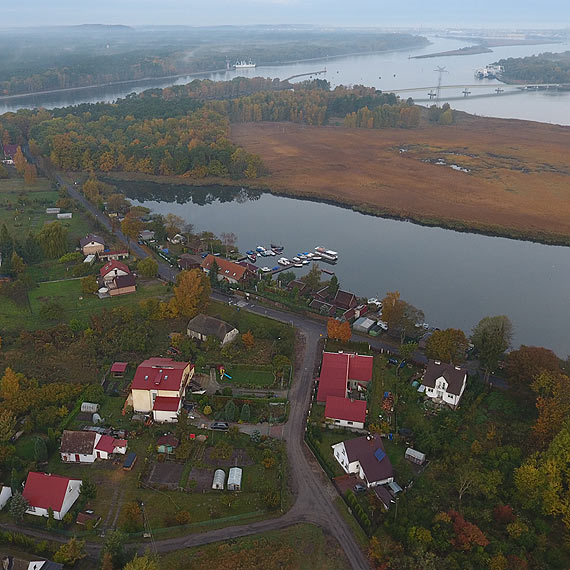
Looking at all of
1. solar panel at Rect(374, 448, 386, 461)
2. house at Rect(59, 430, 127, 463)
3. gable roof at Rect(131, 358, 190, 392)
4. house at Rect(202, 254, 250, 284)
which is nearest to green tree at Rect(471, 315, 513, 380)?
solar panel at Rect(374, 448, 386, 461)

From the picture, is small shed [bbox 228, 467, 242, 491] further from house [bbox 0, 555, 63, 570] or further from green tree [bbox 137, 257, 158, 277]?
green tree [bbox 137, 257, 158, 277]

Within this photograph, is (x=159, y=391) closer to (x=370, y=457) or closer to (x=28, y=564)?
(x=28, y=564)

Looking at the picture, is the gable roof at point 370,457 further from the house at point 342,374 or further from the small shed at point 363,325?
the small shed at point 363,325

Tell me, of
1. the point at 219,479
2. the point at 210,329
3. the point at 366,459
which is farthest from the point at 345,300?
the point at 219,479

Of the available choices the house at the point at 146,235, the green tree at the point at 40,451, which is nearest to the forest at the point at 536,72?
the house at the point at 146,235

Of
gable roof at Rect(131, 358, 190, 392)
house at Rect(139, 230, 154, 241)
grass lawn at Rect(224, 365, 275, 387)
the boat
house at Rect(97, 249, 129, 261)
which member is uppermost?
the boat

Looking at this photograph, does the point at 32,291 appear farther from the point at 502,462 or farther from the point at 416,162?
the point at 416,162

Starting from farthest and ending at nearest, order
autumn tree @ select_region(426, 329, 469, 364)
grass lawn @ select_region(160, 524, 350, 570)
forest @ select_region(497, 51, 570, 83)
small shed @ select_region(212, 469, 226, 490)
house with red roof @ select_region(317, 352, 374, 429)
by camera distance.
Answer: forest @ select_region(497, 51, 570, 83) → autumn tree @ select_region(426, 329, 469, 364) → house with red roof @ select_region(317, 352, 374, 429) → small shed @ select_region(212, 469, 226, 490) → grass lawn @ select_region(160, 524, 350, 570)

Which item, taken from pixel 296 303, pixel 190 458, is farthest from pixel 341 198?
pixel 190 458
